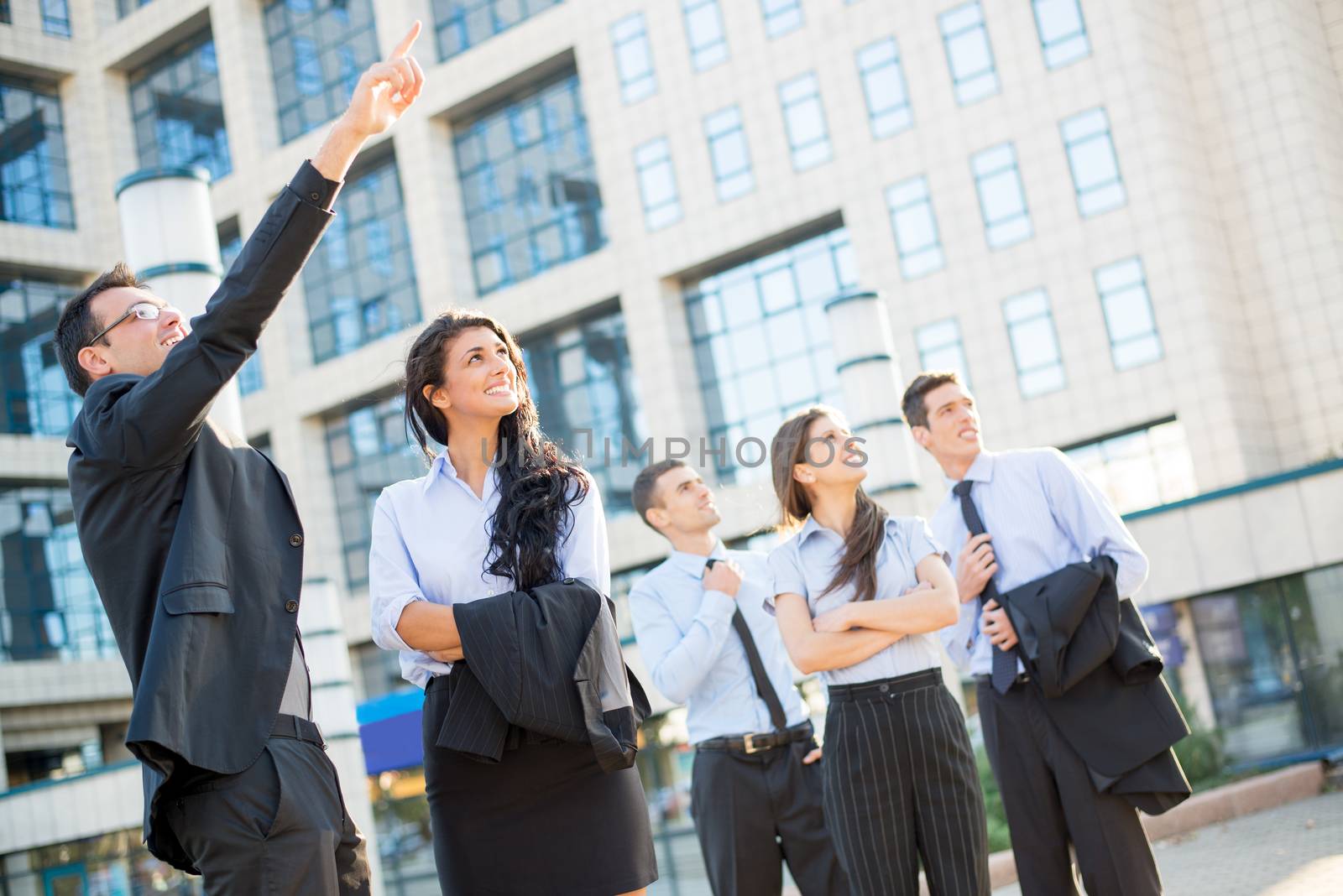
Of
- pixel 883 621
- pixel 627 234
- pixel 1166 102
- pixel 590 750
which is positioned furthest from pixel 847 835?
pixel 627 234

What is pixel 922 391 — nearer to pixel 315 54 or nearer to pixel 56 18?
pixel 315 54

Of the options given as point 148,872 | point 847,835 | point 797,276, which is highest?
point 797,276

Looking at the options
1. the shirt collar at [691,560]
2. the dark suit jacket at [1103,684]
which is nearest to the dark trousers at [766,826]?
the shirt collar at [691,560]

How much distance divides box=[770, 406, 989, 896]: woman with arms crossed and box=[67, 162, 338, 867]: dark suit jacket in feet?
6.54

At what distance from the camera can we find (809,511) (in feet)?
15.0

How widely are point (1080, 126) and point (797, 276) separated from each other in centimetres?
703

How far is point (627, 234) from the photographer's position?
A: 30.9m

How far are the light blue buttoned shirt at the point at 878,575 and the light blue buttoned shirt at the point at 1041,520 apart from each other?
1.08ft

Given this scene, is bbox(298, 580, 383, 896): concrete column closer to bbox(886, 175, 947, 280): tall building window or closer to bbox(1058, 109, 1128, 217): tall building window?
bbox(886, 175, 947, 280): tall building window

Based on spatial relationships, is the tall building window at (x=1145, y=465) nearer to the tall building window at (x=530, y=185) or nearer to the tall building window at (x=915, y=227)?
the tall building window at (x=915, y=227)

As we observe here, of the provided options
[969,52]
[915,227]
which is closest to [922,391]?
[915,227]

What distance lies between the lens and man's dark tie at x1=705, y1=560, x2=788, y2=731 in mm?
5211

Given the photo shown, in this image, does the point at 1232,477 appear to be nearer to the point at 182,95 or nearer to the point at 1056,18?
the point at 1056,18

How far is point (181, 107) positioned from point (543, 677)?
131 ft
